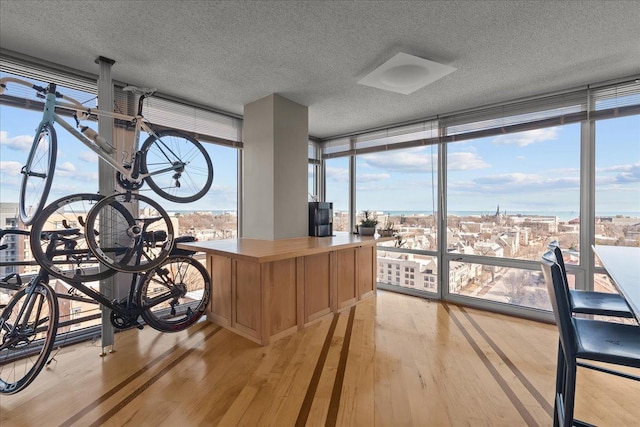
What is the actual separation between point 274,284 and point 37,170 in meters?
2.03

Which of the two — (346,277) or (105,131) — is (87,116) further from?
(346,277)

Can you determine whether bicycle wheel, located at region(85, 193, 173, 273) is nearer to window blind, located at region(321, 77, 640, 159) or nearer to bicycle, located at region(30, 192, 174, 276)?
bicycle, located at region(30, 192, 174, 276)

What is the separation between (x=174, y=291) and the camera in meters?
2.84

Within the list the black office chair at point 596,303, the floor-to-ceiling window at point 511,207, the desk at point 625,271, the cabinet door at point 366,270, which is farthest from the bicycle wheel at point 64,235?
the floor-to-ceiling window at point 511,207

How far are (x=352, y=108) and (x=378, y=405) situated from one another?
3158 millimetres

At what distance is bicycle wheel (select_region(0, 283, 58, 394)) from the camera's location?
189cm

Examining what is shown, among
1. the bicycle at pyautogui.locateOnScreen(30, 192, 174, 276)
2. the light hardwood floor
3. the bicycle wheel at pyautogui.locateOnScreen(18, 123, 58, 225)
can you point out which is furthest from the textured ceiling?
the light hardwood floor

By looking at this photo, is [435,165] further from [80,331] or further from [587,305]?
[80,331]

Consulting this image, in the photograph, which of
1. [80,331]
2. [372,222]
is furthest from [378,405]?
[80,331]

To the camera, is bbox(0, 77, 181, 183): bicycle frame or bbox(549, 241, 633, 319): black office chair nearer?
bbox(549, 241, 633, 319): black office chair

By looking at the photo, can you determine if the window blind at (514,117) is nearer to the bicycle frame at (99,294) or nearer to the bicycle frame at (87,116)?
the bicycle frame at (87,116)

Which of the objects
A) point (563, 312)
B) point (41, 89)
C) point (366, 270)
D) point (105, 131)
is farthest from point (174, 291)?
point (563, 312)

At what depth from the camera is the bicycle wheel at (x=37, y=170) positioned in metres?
2.00

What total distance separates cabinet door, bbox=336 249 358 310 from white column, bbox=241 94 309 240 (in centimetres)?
62
